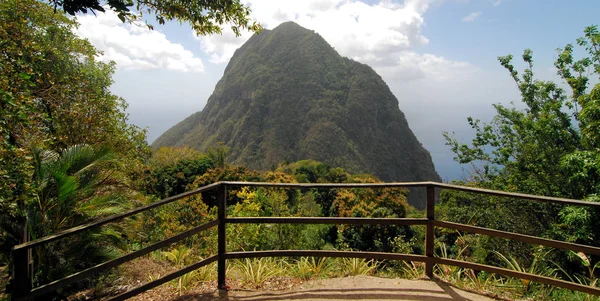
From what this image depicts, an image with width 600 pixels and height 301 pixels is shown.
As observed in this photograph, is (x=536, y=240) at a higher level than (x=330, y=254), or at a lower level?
higher

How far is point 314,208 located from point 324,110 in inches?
3619

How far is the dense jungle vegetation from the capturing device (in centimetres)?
411

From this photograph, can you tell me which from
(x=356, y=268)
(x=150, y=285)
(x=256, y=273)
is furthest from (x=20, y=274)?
(x=356, y=268)

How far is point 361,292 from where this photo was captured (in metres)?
3.57

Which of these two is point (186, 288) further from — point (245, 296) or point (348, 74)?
point (348, 74)

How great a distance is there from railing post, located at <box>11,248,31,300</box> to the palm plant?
2.32 meters

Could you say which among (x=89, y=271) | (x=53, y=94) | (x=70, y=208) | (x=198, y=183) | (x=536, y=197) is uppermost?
(x=53, y=94)

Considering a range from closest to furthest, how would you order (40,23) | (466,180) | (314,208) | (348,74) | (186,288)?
(186,288), (40,23), (466,180), (314,208), (348,74)

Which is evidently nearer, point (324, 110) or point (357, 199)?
point (357, 199)

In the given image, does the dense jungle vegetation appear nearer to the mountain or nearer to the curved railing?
the curved railing

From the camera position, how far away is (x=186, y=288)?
12.4ft

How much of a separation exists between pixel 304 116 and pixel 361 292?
108 metres

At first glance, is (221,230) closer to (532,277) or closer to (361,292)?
(361,292)

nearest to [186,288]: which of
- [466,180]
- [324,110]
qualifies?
[466,180]
